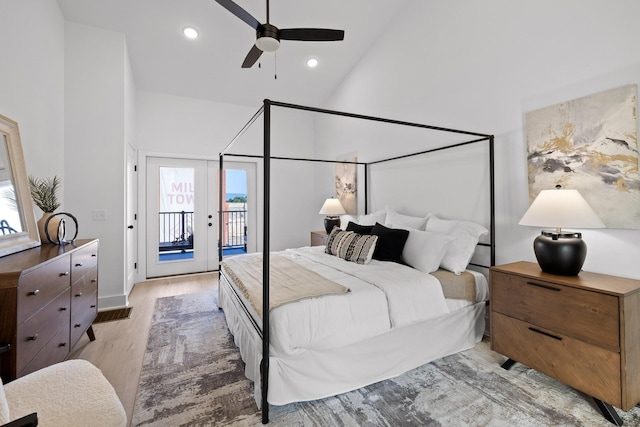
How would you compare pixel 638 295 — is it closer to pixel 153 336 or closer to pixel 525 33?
pixel 525 33

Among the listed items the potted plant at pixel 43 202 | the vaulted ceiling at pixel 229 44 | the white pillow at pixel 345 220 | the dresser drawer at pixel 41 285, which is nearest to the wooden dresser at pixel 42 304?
the dresser drawer at pixel 41 285

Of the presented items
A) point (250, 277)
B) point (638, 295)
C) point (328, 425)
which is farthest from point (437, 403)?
point (250, 277)

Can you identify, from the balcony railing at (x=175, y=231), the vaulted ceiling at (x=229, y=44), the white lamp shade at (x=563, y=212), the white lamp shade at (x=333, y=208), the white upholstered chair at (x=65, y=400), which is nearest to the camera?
the white upholstered chair at (x=65, y=400)

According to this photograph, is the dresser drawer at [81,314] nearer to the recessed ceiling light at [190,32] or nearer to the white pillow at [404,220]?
the white pillow at [404,220]

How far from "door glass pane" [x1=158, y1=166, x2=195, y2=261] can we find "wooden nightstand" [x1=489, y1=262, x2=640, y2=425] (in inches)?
186

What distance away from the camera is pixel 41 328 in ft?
5.24

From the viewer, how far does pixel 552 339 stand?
1.82 meters

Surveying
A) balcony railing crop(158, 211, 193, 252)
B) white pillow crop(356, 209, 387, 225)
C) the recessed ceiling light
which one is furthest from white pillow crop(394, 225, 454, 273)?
balcony railing crop(158, 211, 193, 252)

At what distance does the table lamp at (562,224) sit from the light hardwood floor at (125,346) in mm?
2812

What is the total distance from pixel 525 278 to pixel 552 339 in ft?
1.28

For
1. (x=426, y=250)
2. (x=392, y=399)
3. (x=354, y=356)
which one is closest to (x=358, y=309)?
(x=354, y=356)

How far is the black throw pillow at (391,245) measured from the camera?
273cm

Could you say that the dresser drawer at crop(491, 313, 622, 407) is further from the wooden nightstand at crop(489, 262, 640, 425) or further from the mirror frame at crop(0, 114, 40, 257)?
the mirror frame at crop(0, 114, 40, 257)

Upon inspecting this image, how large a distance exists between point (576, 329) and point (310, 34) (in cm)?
292
